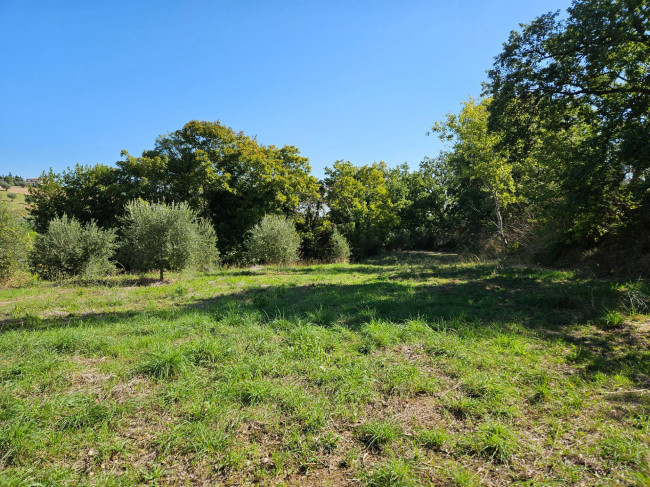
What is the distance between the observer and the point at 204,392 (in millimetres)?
3553

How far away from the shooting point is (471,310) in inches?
271

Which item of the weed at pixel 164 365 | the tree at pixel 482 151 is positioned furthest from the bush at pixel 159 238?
the tree at pixel 482 151

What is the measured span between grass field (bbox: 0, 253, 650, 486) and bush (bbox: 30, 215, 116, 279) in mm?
10190

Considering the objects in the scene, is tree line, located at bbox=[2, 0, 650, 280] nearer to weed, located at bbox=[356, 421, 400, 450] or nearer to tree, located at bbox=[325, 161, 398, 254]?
tree, located at bbox=[325, 161, 398, 254]

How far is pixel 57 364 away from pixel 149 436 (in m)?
2.41

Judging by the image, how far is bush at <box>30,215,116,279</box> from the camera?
14656 millimetres

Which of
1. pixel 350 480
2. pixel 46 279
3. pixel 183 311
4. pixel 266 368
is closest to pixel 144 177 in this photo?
pixel 46 279

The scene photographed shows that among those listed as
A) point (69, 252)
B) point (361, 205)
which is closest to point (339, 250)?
point (361, 205)

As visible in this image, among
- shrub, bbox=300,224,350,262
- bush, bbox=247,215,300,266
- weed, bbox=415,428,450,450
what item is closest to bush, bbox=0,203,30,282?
bush, bbox=247,215,300,266

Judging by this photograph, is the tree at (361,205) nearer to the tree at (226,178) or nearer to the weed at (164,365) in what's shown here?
the tree at (226,178)

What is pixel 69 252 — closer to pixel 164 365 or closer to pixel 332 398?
pixel 164 365

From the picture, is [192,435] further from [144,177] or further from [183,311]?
[144,177]

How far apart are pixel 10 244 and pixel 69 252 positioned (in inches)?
95.2

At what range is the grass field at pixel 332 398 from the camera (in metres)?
2.56
